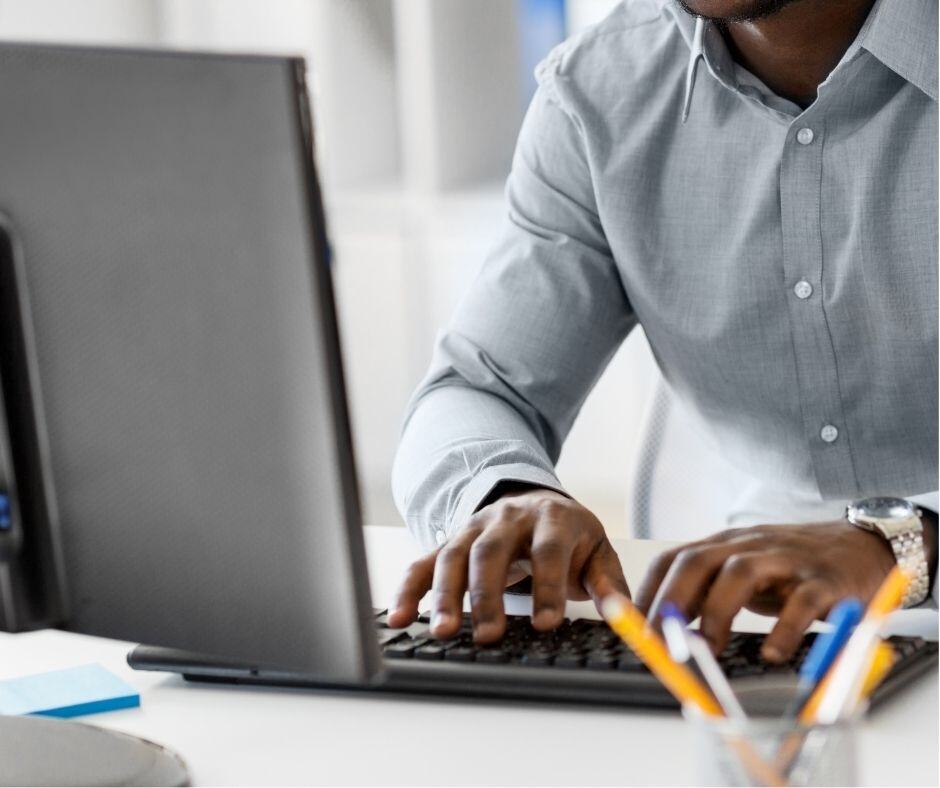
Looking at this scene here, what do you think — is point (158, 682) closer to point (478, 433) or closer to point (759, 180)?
point (478, 433)

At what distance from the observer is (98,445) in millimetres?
703

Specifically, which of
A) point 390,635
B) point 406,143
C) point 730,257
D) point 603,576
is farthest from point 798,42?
point 406,143

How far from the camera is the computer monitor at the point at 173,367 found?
25.0 inches

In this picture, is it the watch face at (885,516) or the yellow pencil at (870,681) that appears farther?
the watch face at (885,516)

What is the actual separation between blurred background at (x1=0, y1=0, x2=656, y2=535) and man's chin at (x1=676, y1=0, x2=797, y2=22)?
1829 mm

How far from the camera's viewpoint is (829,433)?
1396 millimetres

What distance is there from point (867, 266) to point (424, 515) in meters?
0.46

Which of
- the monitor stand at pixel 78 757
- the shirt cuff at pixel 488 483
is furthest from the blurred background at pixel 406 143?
the monitor stand at pixel 78 757

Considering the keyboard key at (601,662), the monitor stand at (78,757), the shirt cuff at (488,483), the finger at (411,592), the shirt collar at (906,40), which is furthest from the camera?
the shirt collar at (906,40)

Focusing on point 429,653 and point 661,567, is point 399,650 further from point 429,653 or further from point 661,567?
point 661,567

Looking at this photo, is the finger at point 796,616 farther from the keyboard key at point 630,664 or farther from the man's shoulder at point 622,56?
the man's shoulder at point 622,56

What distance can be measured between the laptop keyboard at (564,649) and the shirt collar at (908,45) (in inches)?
23.2

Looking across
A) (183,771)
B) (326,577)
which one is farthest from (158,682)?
(326,577)

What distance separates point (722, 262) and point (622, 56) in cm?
23
